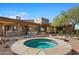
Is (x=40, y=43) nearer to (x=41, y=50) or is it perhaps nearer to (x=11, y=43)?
(x=41, y=50)

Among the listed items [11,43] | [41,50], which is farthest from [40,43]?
[11,43]

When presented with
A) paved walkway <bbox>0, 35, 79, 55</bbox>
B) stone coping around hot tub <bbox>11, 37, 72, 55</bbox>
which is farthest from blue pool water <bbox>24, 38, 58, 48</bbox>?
paved walkway <bbox>0, 35, 79, 55</bbox>

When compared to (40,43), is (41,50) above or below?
below

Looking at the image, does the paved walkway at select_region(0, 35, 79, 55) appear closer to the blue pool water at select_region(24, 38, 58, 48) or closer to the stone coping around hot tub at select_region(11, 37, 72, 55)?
the stone coping around hot tub at select_region(11, 37, 72, 55)

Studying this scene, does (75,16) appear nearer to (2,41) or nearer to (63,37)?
(63,37)

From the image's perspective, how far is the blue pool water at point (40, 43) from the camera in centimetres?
582

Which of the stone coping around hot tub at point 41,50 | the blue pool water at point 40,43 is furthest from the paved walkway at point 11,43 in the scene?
the blue pool water at point 40,43

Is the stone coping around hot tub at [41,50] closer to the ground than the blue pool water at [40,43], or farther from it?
closer to the ground

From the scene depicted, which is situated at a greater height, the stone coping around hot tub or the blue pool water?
the blue pool water

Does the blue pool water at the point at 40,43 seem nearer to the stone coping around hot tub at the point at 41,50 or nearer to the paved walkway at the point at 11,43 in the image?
the stone coping around hot tub at the point at 41,50

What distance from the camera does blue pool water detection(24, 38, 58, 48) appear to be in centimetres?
582

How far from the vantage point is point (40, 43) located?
5.80 m

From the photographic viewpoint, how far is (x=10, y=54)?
18.8ft

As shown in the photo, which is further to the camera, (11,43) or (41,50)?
(11,43)
